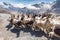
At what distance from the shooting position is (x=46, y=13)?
5.91 feet

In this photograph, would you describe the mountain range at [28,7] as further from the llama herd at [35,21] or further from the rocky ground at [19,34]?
the rocky ground at [19,34]

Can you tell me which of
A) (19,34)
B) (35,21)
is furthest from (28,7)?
(19,34)

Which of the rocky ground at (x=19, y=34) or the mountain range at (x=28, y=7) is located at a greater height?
Answer: the mountain range at (x=28, y=7)

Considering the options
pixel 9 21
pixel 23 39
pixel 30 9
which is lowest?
pixel 23 39

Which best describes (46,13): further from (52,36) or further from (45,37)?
(52,36)

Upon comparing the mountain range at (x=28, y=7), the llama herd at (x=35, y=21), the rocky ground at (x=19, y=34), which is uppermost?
the mountain range at (x=28, y=7)

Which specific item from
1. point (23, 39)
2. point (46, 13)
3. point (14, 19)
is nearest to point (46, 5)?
point (46, 13)

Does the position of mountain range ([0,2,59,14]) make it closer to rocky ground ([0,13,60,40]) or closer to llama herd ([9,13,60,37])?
llama herd ([9,13,60,37])

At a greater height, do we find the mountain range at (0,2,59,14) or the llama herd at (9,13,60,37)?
the mountain range at (0,2,59,14)

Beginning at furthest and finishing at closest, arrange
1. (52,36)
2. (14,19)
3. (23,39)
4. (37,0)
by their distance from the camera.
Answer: (37,0) → (14,19) → (23,39) → (52,36)

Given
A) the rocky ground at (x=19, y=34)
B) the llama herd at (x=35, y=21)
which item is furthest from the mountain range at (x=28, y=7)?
the rocky ground at (x=19, y=34)

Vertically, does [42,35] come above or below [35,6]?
below

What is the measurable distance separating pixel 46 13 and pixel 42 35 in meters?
0.34

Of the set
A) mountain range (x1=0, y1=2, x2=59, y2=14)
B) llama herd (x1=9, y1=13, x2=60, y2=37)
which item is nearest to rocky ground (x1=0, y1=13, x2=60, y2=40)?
llama herd (x1=9, y1=13, x2=60, y2=37)
